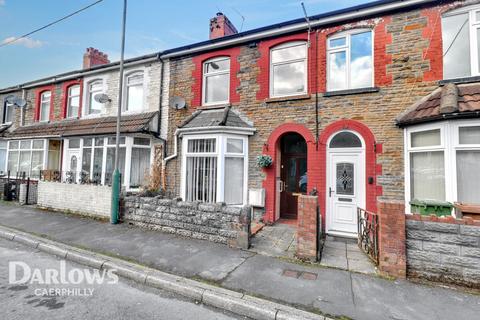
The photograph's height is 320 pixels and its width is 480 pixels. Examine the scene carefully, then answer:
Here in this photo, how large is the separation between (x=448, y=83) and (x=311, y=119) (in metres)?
3.37

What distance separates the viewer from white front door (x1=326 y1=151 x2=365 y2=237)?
659 cm

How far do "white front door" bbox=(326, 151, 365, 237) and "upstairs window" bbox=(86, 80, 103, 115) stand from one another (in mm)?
11172

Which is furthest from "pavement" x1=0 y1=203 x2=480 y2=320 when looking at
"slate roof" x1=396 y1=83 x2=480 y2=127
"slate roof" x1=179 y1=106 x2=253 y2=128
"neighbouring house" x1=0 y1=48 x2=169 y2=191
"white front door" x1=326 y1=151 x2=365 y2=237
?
"neighbouring house" x1=0 y1=48 x2=169 y2=191

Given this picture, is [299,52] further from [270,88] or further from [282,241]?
[282,241]

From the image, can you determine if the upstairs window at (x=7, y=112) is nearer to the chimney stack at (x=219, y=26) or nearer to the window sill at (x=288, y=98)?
the chimney stack at (x=219, y=26)

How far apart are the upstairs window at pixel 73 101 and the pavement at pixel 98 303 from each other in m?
10.3

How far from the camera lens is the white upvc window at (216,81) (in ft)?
29.6

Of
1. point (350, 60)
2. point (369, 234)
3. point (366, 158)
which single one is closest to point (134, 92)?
point (350, 60)

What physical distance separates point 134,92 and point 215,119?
5084mm

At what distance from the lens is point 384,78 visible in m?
6.55

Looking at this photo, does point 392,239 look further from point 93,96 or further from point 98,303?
point 93,96

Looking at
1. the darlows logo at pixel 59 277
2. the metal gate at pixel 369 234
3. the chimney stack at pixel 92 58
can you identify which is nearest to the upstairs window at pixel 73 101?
the chimney stack at pixel 92 58

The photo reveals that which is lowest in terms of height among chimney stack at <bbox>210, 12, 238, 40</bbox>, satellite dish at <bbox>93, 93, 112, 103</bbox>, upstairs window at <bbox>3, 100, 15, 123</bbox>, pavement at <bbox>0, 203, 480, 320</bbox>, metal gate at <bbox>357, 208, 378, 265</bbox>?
pavement at <bbox>0, 203, 480, 320</bbox>

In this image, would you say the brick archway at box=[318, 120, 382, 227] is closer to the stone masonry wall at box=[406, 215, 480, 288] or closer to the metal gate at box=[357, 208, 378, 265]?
the metal gate at box=[357, 208, 378, 265]
